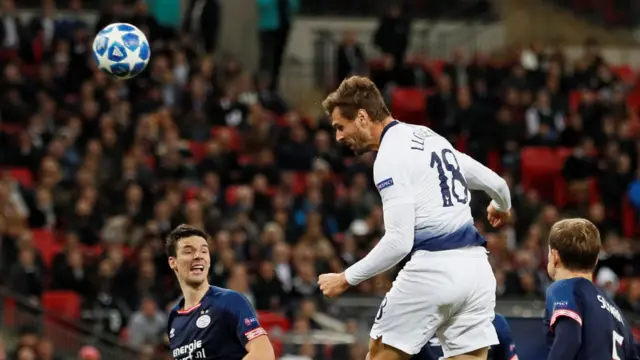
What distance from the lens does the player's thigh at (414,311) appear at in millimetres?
7184

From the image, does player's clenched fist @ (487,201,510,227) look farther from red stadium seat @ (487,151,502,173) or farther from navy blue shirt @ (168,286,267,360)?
red stadium seat @ (487,151,502,173)

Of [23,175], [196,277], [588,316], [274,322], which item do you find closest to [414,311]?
[588,316]

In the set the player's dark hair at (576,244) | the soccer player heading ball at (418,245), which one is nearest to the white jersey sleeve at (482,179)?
the soccer player heading ball at (418,245)

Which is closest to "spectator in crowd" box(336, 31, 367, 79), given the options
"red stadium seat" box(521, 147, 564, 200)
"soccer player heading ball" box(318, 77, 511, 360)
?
"red stadium seat" box(521, 147, 564, 200)

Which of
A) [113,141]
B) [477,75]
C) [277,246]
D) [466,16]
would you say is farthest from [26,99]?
[466,16]

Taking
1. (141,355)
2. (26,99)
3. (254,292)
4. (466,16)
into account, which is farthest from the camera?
(466,16)

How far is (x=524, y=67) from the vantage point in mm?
22438

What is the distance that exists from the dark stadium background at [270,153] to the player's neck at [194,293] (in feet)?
9.54

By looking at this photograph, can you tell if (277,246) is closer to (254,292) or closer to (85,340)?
(254,292)

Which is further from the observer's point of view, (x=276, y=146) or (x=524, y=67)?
(x=524, y=67)

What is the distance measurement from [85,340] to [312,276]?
2.86 meters

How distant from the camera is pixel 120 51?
10.4 meters

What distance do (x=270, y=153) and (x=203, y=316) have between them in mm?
10963

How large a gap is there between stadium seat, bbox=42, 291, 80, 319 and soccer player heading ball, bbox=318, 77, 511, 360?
25.9 ft
